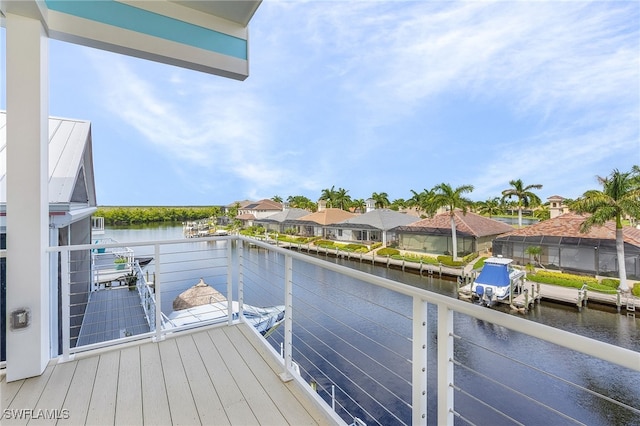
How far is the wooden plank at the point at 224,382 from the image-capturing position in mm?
1585

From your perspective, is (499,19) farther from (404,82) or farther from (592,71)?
(404,82)

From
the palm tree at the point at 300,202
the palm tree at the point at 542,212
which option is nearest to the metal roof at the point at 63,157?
the palm tree at the point at 542,212

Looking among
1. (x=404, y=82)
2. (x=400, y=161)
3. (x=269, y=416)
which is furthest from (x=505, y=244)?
(x=400, y=161)

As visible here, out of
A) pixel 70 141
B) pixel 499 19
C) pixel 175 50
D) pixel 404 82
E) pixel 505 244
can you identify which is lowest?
pixel 505 244

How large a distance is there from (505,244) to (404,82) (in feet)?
64.3

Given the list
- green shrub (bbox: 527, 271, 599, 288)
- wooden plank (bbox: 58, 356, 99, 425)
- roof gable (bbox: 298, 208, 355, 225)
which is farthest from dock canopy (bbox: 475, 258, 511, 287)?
roof gable (bbox: 298, 208, 355, 225)

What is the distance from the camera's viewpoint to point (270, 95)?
27719mm

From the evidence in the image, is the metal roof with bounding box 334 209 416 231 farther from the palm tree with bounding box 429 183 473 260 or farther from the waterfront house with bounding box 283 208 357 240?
the palm tree with bounding box 429 183 473 260

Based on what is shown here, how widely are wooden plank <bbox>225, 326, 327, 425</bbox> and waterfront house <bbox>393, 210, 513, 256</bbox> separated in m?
18.0

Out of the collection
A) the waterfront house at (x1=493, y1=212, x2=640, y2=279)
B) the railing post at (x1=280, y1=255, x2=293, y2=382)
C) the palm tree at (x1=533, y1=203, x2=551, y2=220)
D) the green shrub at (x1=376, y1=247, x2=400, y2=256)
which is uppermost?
the palm tree at (x1=533, y1=203, x2=551, y2=220)

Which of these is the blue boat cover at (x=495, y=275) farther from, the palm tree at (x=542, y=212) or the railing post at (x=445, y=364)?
the palm tree at (x=542, y=212)

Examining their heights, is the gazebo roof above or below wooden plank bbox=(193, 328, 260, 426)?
below

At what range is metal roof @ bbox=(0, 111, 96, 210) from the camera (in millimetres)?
2697

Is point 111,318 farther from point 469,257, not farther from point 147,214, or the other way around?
point 147,214
